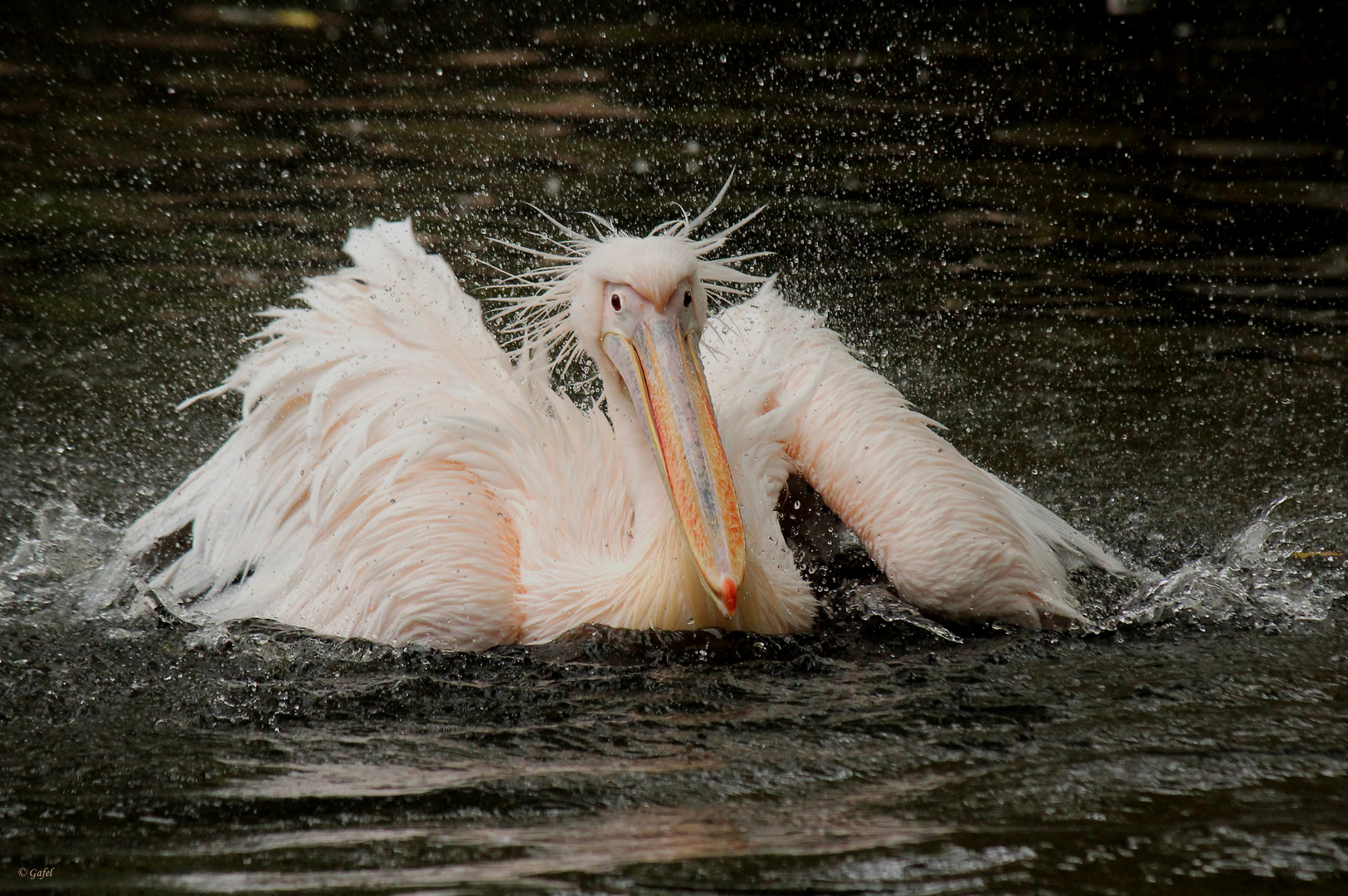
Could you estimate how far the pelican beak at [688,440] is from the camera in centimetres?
344

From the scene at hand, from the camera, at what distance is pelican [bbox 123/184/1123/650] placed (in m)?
3.66

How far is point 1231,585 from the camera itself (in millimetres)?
4270

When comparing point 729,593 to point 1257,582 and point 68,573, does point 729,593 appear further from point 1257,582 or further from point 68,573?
point 68,573

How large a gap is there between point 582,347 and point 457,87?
250 inches

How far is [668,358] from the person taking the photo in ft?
11.9

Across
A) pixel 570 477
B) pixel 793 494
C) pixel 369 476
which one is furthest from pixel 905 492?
pixel 369 476

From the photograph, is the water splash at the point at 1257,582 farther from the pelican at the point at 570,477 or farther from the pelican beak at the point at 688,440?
the pelican beak at the point at 688,440

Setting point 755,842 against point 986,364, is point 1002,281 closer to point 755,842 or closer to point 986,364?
point 986,364

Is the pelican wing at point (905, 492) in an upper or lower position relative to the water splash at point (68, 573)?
upper

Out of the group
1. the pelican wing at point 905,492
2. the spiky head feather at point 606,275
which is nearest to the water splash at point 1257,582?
the pelican wing at point 905,492

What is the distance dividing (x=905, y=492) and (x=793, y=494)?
0.54 m

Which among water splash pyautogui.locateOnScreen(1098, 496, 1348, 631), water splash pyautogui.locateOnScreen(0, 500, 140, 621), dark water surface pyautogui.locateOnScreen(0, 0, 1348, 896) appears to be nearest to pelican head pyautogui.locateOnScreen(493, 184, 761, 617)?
dark water surface pyautogui.locateOnScreen(0, 0, 1348, 896)

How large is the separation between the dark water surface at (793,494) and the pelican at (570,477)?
135mm

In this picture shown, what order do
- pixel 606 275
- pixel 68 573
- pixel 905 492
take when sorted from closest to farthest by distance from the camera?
1. pixel 606 275
2. pixel 905 492
3. pixel 68 573
